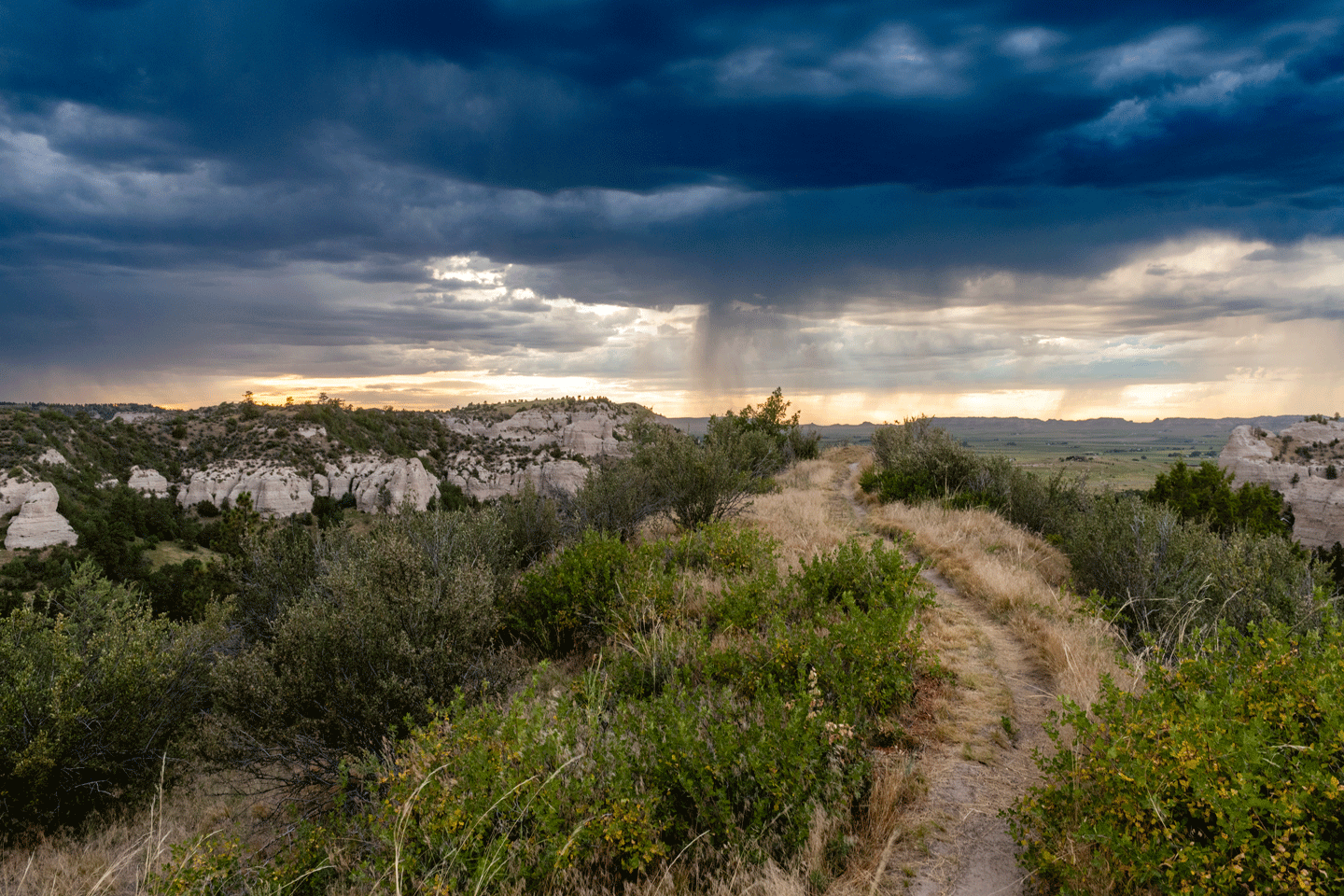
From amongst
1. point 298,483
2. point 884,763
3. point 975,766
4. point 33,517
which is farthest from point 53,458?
point 975,766

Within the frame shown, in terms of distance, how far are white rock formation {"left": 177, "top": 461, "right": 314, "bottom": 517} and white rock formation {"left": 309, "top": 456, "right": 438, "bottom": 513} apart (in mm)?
1869

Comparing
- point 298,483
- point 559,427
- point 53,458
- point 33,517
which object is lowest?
point 33,517

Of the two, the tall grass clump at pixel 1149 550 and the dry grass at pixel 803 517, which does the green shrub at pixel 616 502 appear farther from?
the tall grass clump at pixel 1149 550

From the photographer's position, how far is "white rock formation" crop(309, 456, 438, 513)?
226 feet

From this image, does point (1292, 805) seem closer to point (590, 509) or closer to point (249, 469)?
point (590, 509)

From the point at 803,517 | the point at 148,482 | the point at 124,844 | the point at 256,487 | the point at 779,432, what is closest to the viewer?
the point at 124,844

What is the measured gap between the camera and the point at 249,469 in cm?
6712

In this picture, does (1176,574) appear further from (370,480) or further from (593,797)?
(370,480)

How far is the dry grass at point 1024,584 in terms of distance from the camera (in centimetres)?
552

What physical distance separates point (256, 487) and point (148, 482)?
36.6 feet

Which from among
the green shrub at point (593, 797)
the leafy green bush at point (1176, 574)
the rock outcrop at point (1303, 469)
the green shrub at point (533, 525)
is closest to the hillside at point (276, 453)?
the green shrub at point (533, 525)

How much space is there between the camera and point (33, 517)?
49094mm

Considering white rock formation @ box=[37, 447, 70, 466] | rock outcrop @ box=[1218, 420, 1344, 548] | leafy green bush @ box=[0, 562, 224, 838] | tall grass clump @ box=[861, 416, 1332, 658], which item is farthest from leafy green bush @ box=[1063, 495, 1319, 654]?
white rock formation @ box=[37, 447, 70, 466]

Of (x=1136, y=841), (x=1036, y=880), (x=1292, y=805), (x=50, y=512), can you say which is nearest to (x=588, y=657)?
(x=1036, y=880)
